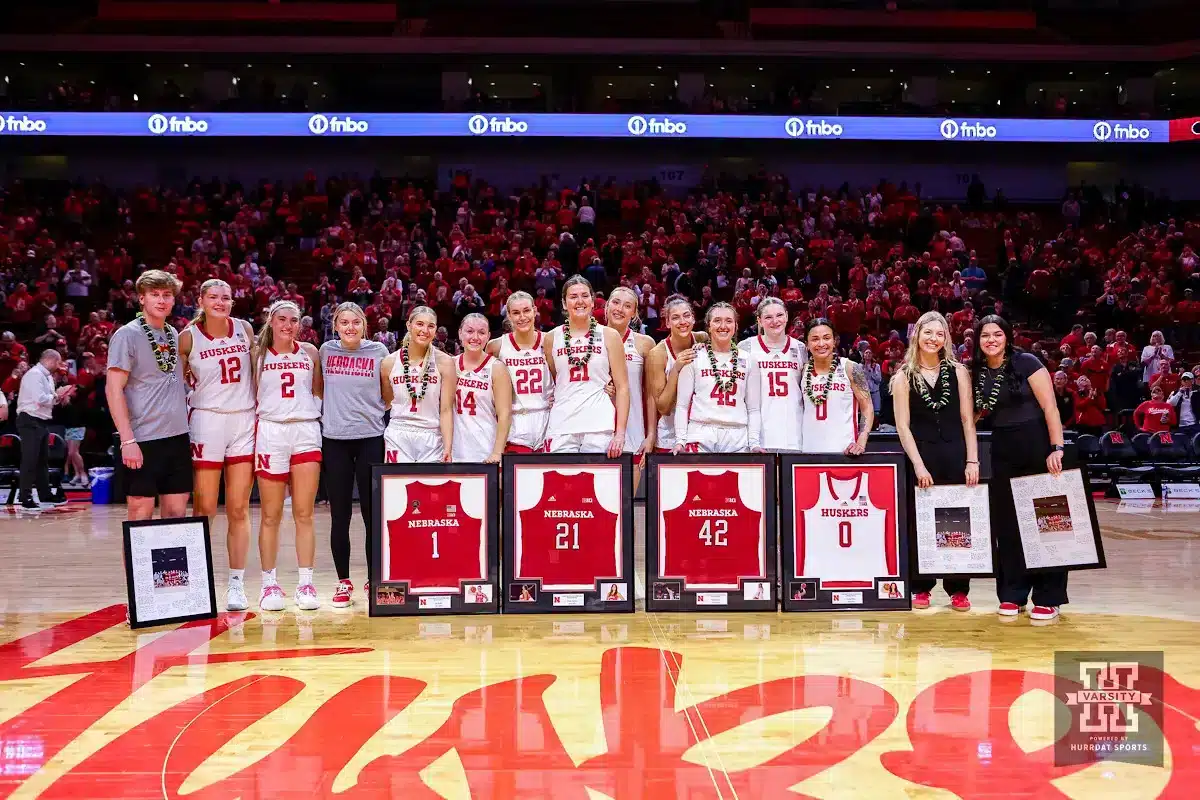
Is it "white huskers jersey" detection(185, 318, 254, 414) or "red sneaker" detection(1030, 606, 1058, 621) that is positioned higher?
"white huskers jersey" detection(185, 318, 254, 414)

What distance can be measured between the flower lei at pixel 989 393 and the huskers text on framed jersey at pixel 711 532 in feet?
4.21

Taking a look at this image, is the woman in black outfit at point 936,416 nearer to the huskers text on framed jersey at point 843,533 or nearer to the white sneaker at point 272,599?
the huskers text on framed jersey at point 843,533

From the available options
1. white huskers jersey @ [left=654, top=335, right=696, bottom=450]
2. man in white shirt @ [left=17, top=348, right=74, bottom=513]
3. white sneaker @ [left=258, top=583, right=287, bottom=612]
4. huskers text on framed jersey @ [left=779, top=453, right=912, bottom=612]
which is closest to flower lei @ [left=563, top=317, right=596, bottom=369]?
white huskers jersey @ [left=654, top=335, right=696, bottom=450]

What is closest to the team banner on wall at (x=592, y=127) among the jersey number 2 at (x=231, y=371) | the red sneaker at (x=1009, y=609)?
the jersey number 2 at (x=231, y=371)

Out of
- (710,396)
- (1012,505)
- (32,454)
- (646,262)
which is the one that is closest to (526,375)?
(710,396)

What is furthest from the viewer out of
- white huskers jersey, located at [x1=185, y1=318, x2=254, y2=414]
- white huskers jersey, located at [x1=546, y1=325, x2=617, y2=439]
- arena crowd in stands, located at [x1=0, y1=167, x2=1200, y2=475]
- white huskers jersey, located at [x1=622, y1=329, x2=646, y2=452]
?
arena crowd in stands, located at [x1=0, y1=167, x2=1200, y2=475]

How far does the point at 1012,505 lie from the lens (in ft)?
19.9

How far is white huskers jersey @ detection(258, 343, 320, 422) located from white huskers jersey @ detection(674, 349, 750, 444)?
2284 mm

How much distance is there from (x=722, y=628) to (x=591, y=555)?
34.5 inches

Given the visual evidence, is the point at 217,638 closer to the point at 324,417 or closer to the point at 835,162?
the point at 324,417

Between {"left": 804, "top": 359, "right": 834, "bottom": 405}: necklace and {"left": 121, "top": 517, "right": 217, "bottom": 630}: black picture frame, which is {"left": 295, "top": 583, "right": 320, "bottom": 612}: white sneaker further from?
{"left": 804, "top": 359, "right": 834, "bottom": 405}: necklace

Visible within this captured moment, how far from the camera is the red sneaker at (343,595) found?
248 inches

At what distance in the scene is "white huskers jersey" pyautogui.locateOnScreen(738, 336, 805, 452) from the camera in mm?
6453

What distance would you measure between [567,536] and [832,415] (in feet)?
6.15
